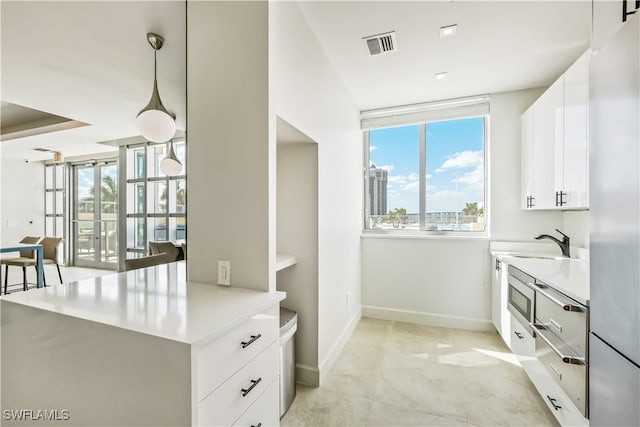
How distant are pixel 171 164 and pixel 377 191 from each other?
2.82 m

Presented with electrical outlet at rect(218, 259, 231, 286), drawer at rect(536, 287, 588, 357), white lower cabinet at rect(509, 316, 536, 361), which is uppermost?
electrical outlet at rect(218, 259, 231, 286)

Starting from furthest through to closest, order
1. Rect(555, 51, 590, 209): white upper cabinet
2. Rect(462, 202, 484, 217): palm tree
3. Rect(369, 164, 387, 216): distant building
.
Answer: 1. Rect(369, 164, 387, 216): distant building
2. Rect(462, 202, 484, 217): palm tree
3. Rect(555, 51, 590, 209): white upper cabinet

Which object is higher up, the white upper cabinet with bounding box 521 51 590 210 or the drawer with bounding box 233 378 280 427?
the white upper cabinet with bounding box 521 51 590 210

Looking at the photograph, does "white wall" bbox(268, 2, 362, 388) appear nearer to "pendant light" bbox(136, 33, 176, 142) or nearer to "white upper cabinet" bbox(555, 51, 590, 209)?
"pendant light" bbox(136, 33, 176, 142)

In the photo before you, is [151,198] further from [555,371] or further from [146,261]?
[555,371]

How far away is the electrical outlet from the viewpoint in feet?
5.04

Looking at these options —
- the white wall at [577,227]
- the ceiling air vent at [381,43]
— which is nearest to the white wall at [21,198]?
the ceiling air vent at [381,43]

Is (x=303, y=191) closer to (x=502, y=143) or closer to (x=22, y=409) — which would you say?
(x=22, y=409)

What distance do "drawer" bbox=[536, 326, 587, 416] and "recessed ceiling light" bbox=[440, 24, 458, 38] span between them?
2.18 meters

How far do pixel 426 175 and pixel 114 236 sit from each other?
331 centimetres

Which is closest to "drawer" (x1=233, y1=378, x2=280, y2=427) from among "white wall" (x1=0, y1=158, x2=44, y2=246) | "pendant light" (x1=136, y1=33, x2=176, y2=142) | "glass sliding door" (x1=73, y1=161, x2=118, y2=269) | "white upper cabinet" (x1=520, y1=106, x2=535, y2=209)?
"glass sliding door" (x1=73, y1=161, x2=118, y2=269)

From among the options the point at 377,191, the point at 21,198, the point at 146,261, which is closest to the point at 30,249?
the point at 21,198

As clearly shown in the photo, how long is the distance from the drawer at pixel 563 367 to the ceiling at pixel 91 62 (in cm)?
251

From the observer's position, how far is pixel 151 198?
159cm
